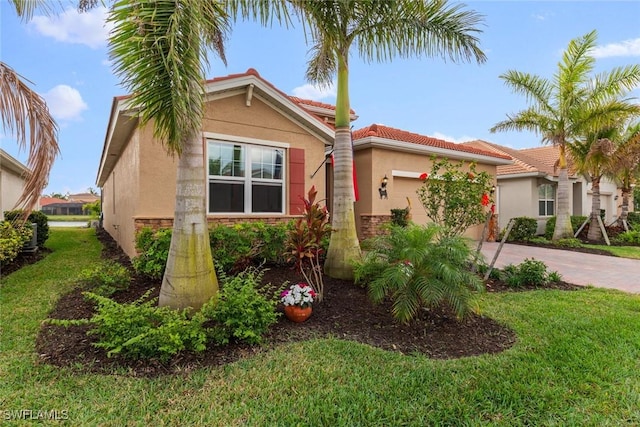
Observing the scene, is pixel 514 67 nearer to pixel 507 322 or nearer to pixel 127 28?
pixel 507 322

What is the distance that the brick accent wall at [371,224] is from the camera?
11.6 meters

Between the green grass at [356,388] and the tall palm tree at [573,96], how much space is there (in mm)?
12342

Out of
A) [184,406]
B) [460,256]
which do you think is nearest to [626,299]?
[460,256]

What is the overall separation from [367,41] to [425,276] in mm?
5045

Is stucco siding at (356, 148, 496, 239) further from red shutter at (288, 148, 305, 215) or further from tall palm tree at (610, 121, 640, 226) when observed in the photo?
tall palm tree at (610, 121, 640, 226)

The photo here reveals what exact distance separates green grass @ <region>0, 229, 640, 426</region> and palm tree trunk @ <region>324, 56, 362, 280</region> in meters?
2.44

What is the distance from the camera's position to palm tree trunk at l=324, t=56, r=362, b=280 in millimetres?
6398

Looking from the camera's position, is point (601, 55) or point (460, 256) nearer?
point (460, 256)

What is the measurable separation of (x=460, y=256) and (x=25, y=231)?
1077 centimetres

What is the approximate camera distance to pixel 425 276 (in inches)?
172

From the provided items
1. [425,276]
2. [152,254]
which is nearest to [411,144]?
[425,276]

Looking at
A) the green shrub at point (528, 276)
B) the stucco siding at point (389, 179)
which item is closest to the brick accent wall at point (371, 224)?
the stucco siding at point (389, 179)

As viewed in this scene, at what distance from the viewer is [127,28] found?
3.65 metres

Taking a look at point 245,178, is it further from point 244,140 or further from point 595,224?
point 595,224
